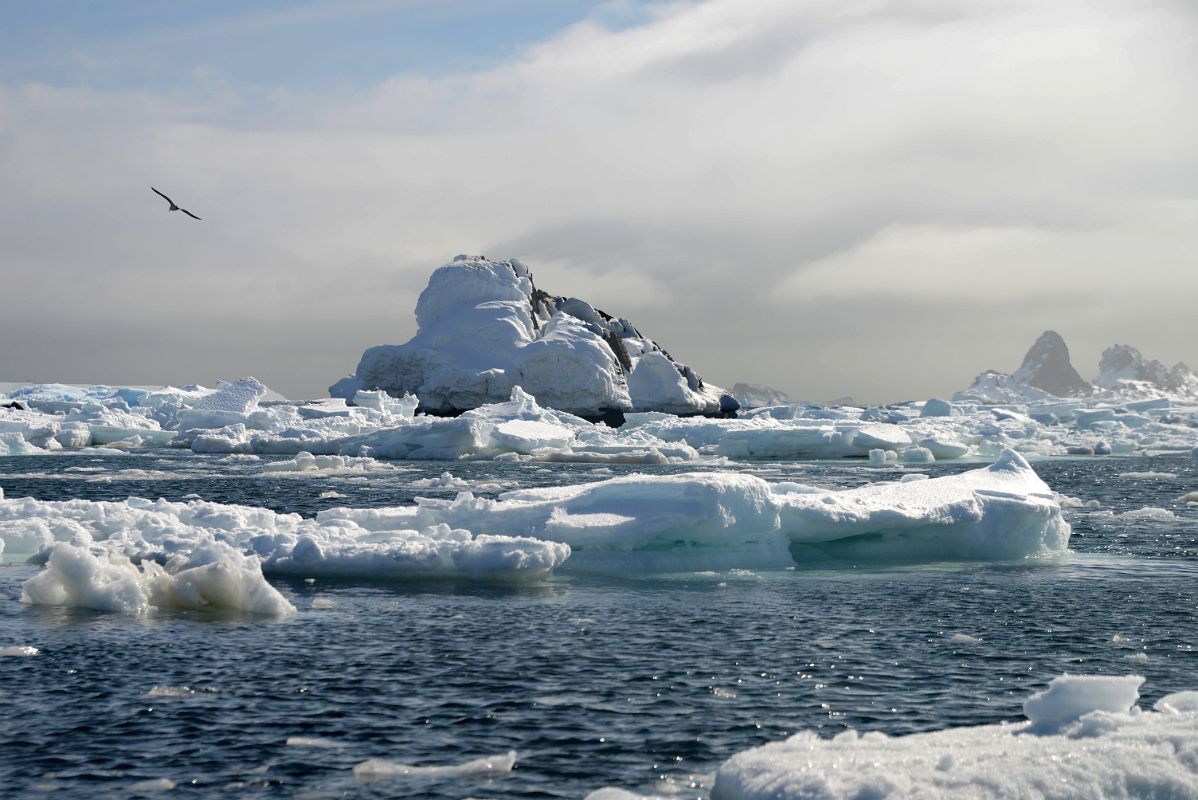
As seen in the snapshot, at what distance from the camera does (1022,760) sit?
6250 mm

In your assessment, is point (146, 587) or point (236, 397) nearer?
point (146, 587)

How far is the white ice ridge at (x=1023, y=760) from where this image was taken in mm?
5980

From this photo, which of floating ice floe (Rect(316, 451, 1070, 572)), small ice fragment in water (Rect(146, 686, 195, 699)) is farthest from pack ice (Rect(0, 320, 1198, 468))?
small ice fragment in water (Rect(146, 686, 195, 699))

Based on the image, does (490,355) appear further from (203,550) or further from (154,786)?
(154,786)

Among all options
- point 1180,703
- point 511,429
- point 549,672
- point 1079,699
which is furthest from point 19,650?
point 511,429

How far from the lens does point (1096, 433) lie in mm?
68125

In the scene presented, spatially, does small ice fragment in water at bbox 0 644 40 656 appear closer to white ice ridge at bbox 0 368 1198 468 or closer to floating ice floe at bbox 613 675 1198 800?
floating ice floe at bbox 613 675 1198 800

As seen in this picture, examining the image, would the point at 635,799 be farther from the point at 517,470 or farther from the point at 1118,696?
the point at 517,470

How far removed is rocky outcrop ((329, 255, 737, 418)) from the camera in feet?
240

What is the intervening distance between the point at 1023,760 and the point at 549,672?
16.3 ft

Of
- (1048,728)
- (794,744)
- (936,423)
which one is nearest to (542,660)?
(794,744)

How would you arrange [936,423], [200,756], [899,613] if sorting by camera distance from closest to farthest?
[200,756] < [899,613] < [936,423]

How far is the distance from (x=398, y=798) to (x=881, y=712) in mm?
3934

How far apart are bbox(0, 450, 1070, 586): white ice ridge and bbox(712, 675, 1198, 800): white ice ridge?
8.68 metres
